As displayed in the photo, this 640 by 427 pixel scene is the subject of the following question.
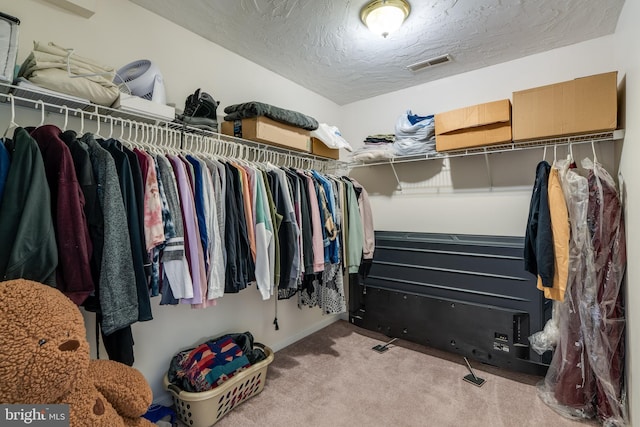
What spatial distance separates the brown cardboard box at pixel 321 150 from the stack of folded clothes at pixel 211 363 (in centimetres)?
146

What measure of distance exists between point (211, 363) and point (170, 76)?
5.66ft

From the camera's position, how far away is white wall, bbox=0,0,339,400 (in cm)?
145

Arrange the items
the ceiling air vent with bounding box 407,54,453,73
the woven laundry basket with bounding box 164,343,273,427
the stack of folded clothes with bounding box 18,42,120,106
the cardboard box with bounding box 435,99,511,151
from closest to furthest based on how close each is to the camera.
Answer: the stack of folded clothes with bounding box 18,42,120,106 → the woven laundry basket with bounding box 164,343,273,427 → the cardboard box with bounding box 435,99,511,151 → the ceiling air vent with bounding box 407,54,453,73

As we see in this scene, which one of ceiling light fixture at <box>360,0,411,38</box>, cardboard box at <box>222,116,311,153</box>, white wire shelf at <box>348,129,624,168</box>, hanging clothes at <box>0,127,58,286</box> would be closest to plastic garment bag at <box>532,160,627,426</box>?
white wire shelf at <box>348,129,624,168</box>

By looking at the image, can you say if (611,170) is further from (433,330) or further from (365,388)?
(365,388)

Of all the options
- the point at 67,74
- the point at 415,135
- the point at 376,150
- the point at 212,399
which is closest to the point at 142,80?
the point at 67,74

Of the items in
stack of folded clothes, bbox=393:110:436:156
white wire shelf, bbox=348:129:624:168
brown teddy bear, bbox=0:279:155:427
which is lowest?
brown teddy bear, bbox=0:279:155:427

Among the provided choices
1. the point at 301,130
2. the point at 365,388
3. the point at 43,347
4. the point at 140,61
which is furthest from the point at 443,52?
the point at 43,347

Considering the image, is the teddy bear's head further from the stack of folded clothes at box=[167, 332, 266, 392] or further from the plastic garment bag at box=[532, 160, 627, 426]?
the plastic garment bag at box=[532, 160, 627, 426]

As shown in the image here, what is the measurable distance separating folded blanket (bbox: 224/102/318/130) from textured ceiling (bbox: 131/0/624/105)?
49 cm

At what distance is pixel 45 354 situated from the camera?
80cm

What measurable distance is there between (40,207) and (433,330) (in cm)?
246

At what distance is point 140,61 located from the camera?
159 cm

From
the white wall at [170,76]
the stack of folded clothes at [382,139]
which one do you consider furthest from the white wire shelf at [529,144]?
the white wall at [170,76]
